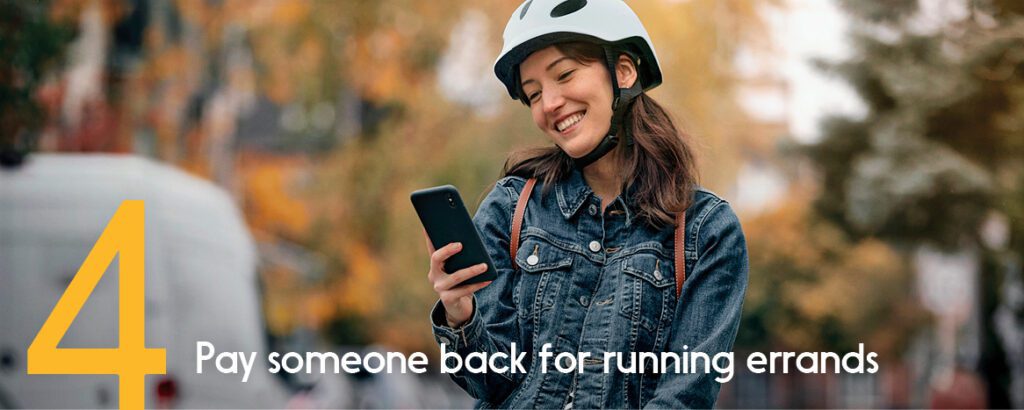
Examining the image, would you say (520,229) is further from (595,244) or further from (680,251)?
(680,251)

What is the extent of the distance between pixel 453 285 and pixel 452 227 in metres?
0.12

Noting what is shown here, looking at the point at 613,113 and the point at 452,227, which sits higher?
the point at 613,113


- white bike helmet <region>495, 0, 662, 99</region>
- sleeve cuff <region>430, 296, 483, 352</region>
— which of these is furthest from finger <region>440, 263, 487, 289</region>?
white bike helmet <region>495, 0, 662, 99</region>

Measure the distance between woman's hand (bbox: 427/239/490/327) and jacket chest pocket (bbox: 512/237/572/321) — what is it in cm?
14

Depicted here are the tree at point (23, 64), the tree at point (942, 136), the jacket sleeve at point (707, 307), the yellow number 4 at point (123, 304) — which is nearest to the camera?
the jacket sleeve at point (707, 307)

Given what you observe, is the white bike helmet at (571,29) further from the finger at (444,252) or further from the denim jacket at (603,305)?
the finger at (444,252)

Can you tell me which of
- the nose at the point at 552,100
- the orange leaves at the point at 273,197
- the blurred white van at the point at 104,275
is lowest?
the nose at the point at 552,100

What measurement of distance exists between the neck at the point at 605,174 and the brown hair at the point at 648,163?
12mm

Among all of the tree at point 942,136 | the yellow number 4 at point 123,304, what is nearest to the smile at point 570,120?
the yellow number 4 at point 123,304

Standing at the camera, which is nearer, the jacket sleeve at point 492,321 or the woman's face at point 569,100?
the jacket sleeve at point 492,321

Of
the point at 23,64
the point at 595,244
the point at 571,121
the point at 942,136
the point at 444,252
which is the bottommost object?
the point at 444,252

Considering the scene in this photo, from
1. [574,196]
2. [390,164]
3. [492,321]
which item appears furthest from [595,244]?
[390,164]

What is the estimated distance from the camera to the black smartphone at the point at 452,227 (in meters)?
3.01

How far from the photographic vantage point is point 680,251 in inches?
123
